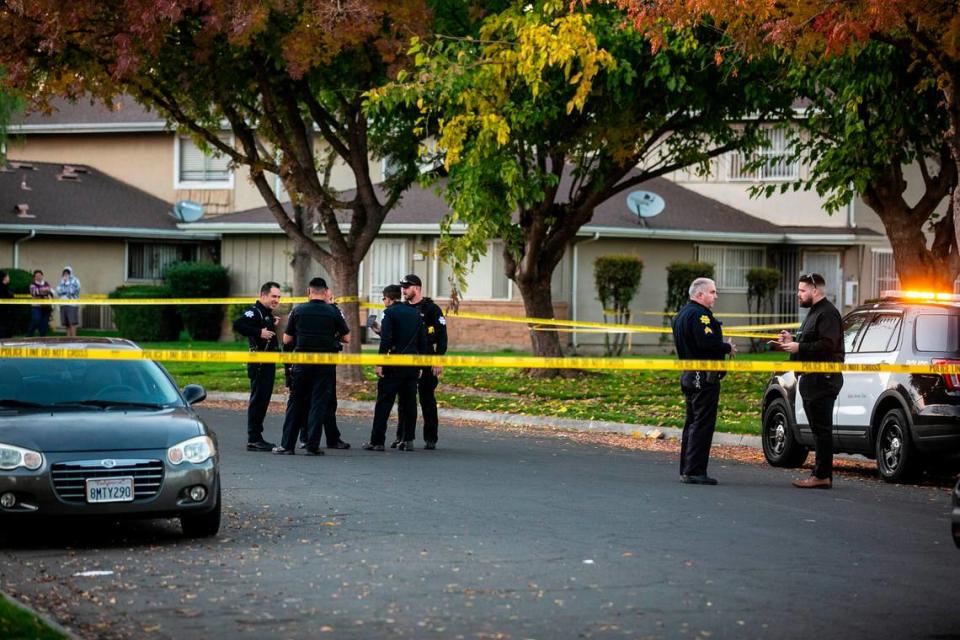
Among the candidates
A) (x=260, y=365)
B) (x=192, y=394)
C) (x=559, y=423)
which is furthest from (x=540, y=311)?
(x=192, y=394)

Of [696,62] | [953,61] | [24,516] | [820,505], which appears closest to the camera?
[24,516]

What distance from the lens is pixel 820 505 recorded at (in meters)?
12.8

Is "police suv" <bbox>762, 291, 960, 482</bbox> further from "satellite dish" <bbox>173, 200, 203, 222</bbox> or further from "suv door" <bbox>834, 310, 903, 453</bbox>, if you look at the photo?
"satellite dish" <bbox>173, 200, 203, 222</bbox>

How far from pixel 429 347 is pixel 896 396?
5506mm

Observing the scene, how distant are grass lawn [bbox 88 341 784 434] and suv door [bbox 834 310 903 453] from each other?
11.6 ft

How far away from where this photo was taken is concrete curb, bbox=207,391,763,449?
62.5ft

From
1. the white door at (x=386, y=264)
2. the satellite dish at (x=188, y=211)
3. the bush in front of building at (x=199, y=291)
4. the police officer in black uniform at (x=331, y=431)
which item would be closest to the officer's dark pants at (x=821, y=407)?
the police officer in black uniform at (x=331, y=431)

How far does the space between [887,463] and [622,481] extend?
2.73m

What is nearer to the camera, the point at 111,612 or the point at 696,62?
the point at 111,612

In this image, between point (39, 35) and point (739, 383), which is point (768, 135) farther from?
point (39, 35)

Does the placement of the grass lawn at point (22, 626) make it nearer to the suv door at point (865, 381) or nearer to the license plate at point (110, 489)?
the license plate at point (110, 489)

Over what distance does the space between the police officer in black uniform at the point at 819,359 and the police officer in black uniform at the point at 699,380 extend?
68cm

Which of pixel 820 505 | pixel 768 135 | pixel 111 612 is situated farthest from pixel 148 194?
pixel 111 612

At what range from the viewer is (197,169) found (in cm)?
4284
